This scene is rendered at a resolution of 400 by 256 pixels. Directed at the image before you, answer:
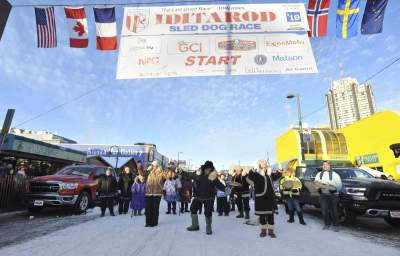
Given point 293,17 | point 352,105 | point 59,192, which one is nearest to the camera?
point 293,17

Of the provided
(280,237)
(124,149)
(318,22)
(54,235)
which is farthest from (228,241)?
(124,149)

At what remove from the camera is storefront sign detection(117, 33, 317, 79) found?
7.94 meters

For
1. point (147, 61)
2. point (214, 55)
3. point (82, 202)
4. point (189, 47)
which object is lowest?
point (82, 202)

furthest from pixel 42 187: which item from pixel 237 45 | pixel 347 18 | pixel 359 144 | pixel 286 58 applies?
pixel 359 144

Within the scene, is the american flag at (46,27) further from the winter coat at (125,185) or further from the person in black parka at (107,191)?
the winter coat at (125,185)

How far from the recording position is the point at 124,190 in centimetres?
995

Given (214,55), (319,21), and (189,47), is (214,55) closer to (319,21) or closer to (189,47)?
(189,47)

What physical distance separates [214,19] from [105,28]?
3.55 meters

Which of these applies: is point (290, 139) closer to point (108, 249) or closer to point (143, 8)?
point (143, 8)

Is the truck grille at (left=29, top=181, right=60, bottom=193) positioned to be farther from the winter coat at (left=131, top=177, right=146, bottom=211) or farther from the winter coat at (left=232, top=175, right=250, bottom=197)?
the winter coat at (left=232, top=175, right=250, bottom=197)

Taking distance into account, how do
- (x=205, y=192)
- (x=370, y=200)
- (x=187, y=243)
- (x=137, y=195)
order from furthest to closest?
1. (x=137, y=195)
2. (x=370, y=200)
3. (x=205, y=192)
4. (x=187, y=243)

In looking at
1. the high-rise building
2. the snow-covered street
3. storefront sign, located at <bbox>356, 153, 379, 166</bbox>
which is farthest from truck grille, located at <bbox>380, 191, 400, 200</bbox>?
the high-rise building

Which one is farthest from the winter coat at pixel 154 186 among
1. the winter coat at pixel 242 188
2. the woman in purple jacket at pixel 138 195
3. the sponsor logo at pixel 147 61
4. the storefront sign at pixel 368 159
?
the storefront sign at pixel 368 159

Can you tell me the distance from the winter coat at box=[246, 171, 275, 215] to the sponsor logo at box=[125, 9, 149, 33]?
5839 millimetres
